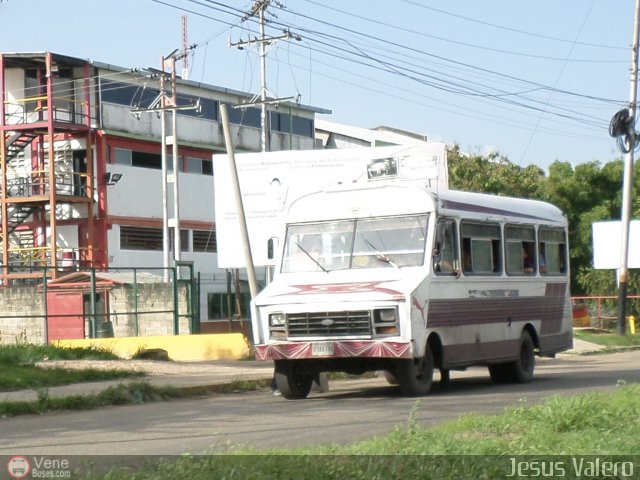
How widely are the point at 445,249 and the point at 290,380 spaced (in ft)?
9.40

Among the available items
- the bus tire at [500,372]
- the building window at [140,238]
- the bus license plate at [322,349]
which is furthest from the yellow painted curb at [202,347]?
the building window at [140,238]

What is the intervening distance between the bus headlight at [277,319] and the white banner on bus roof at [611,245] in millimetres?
25800

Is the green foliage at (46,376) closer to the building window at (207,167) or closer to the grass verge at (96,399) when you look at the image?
the grass verge at (96,399)

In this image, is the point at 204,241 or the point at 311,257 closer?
the point at 311,257

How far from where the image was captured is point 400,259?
16141 mm

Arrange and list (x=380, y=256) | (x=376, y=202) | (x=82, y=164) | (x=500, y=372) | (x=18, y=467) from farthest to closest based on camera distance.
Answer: (x=82, y=164), (x=500, y=372), (x=376, y=202), (x=380, y=256), (x=18, y=467)

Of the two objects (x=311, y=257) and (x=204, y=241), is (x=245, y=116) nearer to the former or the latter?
(x=204, y=241)

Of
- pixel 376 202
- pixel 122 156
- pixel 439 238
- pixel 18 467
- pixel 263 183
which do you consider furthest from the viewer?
pixel 122 156

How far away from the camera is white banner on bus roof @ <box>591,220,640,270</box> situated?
39656 millimetres

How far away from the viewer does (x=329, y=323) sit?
1529 centimetres

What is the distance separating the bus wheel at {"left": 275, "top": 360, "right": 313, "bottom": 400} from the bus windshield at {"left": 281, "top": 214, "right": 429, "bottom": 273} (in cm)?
141

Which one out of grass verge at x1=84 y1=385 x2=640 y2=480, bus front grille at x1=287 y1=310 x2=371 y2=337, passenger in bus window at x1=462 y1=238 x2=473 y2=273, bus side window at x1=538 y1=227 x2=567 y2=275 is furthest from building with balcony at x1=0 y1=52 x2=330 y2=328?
grass verge at x1=84 y1=385 x2=640 y2=480

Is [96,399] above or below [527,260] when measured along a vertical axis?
below

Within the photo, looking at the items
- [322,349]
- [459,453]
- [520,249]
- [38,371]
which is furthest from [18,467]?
[520,249]
